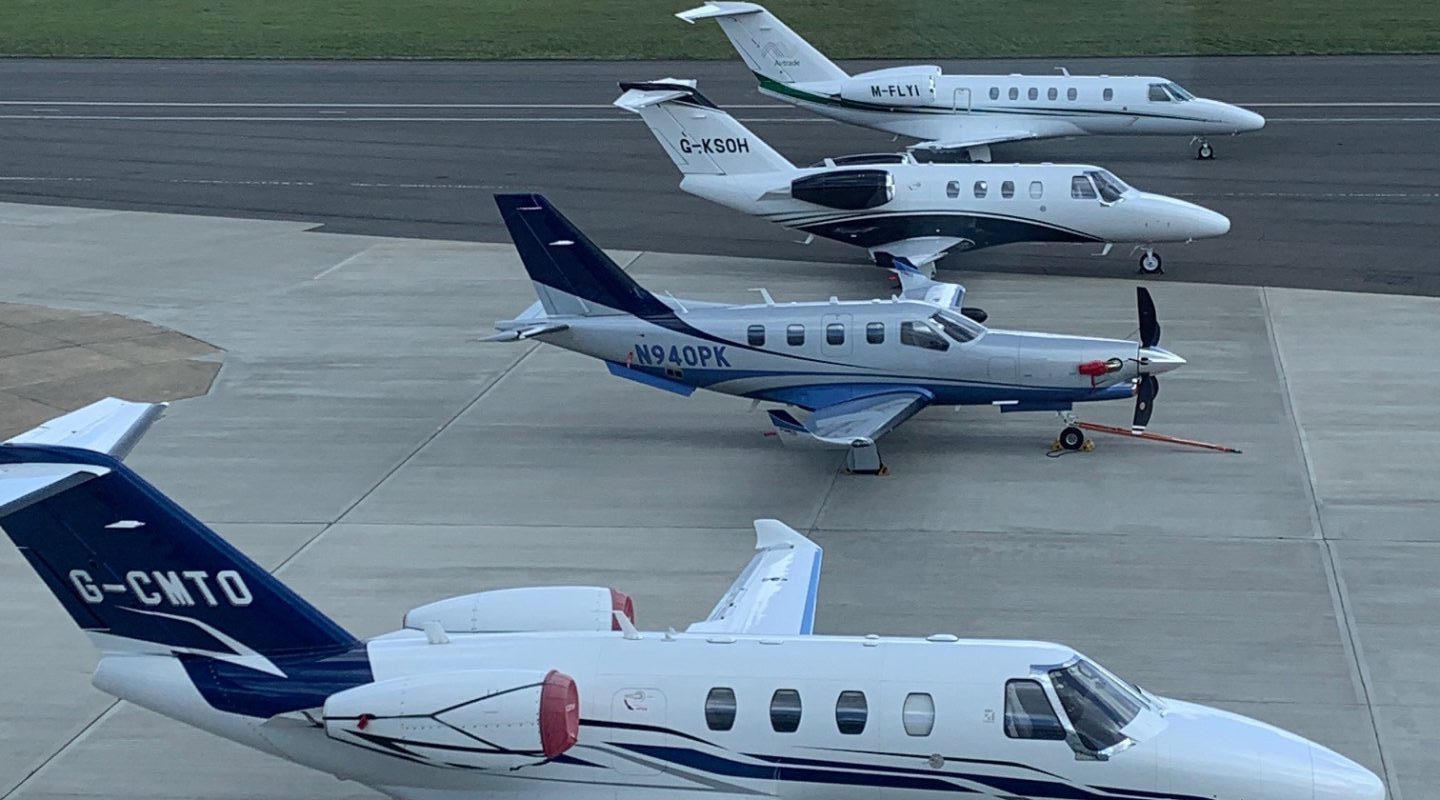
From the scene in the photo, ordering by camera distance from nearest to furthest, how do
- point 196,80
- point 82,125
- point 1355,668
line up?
point 1355,668 < point 82,125 < point 196,80

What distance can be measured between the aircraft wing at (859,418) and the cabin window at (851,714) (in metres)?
9.07

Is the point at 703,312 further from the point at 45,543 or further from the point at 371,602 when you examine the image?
the point at 45,543

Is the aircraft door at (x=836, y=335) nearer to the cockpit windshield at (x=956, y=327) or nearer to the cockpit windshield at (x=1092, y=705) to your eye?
the cockpit windshield at (x=956, y=327)

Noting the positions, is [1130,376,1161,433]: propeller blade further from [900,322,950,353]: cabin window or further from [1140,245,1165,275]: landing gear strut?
[1140,245,1165,275]: landing gear strut

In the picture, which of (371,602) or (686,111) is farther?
(686,111)

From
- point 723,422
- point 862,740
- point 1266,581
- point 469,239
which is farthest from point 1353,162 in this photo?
point 862,740

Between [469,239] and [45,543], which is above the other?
[45,543]

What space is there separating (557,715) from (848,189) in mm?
21557

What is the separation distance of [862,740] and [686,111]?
22.0 m

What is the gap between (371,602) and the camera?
18.6 m

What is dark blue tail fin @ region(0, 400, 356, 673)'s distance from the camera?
516 inches

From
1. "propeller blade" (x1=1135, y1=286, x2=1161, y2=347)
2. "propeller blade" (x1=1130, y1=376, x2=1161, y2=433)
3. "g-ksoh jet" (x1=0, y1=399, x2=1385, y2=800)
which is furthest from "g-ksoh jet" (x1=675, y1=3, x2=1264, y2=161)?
"g-ksoh jet" (x1=0, y1=399, x2=1385, y2=800)

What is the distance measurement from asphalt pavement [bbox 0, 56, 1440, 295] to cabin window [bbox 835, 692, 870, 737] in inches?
842

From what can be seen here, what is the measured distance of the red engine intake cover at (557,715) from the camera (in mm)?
12359
